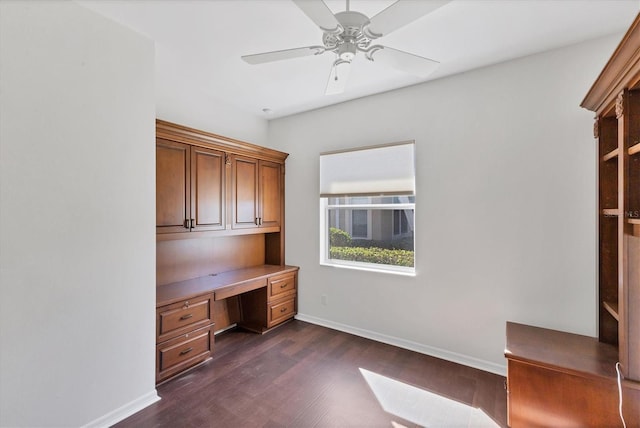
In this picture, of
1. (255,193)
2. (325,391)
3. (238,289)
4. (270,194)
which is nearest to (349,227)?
(270,194)

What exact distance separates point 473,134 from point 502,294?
145 cm

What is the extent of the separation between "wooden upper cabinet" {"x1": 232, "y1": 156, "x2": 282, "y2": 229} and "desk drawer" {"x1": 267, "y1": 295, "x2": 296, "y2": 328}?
992 mm

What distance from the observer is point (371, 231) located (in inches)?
137

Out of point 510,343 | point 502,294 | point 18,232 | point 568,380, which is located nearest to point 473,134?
point 502,294

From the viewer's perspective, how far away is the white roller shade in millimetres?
3102

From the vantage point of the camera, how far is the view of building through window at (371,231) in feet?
10.5

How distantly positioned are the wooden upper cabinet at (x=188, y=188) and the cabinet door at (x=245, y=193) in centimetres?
19

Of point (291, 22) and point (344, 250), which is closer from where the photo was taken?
point (291, 22)

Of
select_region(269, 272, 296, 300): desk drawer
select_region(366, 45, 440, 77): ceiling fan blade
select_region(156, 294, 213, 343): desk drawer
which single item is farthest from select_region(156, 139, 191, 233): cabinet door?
select_region(366, 45, 440, 77): ceiling fan blade

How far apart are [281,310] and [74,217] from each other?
2.43 meters

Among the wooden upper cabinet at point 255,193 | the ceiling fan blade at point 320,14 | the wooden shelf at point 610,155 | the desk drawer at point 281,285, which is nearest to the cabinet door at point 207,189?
the wooden upper cabinet at point 255,193

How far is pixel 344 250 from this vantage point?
3.70 meters

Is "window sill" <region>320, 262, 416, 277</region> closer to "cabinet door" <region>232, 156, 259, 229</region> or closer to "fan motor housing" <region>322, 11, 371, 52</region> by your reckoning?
"cabinet door" <region>232, 156, 259, 229</region>

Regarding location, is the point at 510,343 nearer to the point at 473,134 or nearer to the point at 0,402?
the point at 473,134
